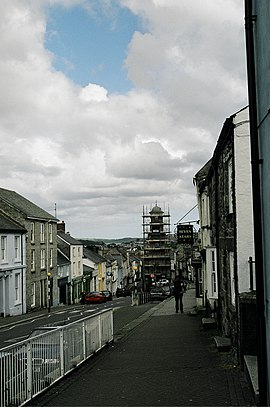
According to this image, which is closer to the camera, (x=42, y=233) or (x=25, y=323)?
(x=25, y=323)

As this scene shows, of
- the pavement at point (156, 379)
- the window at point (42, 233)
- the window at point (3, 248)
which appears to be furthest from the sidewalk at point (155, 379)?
the window at point (42, 233)

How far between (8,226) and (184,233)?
1423cm

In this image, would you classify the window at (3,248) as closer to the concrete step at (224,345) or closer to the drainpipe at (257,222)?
the concrete step at (224,345)

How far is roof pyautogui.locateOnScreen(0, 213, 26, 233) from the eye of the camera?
1615 inches

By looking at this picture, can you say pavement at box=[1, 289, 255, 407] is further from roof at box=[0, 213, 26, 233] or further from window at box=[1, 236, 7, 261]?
roof at box=[0, 213, 26, 233]

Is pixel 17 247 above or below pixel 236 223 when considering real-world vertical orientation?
above

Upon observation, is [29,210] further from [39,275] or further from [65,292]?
[65,292]

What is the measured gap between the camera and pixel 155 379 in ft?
38.4

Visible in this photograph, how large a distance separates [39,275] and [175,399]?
40.3 m

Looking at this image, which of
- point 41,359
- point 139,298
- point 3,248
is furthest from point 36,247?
point 41,359

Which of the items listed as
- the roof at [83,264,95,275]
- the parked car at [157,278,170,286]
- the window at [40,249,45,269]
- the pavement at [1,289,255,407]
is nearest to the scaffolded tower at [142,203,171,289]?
the parked car at [157,278,170,286]

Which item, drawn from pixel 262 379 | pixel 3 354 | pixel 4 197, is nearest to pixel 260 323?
pixel 262 379

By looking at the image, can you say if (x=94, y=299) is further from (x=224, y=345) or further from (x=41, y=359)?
(x=41, y=359)

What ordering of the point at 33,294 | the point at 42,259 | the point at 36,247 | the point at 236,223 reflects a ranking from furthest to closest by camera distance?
1. the point at 42,259
2. the point at 36,247
3. the point at 33,294
4. the point at 236,223
